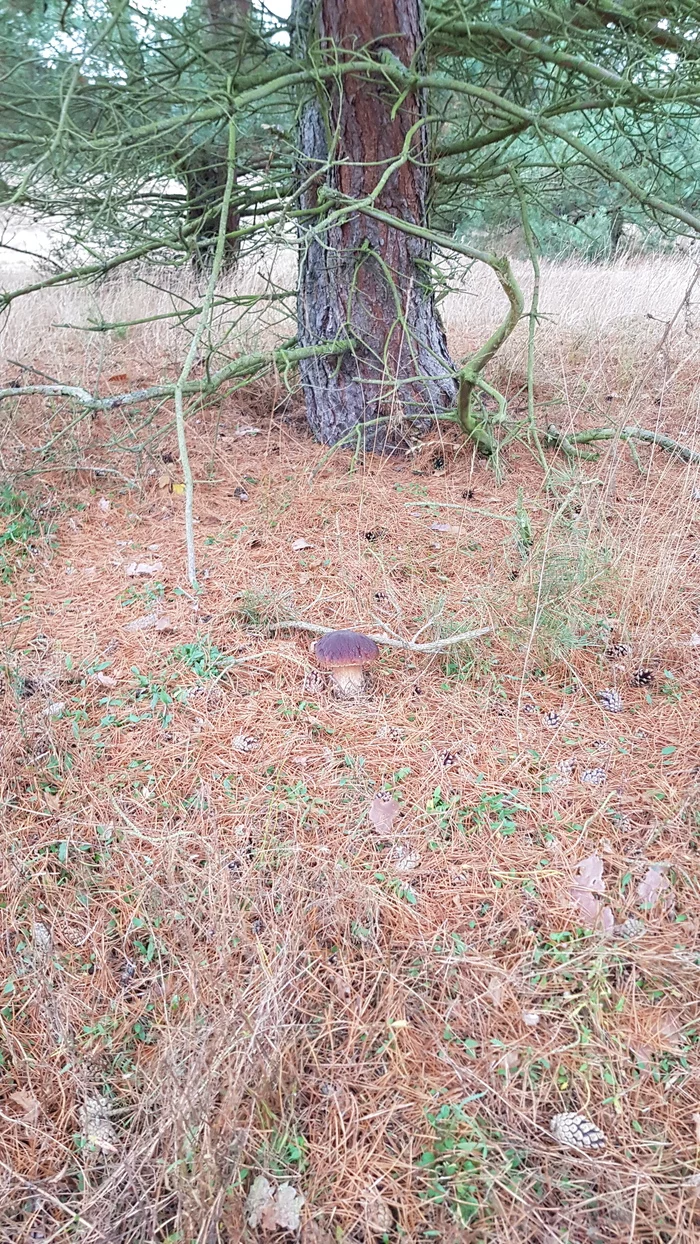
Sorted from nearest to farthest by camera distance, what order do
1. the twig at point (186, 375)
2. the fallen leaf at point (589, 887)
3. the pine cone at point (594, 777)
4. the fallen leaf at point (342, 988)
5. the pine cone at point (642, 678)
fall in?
the fallen leaf at point (342, 988)
the fallen leaf at point (589, 887)
the pine cone at point (594, 777)
the pine cone at point (642, 678)
the twig at point (186, 375)

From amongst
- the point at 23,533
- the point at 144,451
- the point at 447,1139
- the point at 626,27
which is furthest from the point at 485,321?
the point at 447,1139

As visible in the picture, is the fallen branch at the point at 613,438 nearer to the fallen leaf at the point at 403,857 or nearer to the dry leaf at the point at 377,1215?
the fallen leaf at the point at 403,857

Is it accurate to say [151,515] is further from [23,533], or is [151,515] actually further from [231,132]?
[231,132]

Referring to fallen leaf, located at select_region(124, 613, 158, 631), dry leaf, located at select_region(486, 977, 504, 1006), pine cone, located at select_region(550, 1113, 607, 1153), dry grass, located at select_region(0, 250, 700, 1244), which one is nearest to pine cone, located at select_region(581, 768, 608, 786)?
dry grass, located at select_region(0, 250, 700, 1244)

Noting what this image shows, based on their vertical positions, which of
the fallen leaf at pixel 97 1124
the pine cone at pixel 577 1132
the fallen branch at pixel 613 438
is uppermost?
the fallen branch at pixel 613 438

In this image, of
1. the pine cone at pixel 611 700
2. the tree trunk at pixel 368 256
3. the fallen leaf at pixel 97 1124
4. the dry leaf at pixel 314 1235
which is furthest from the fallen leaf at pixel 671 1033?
the tree trunk at pixel 368 256

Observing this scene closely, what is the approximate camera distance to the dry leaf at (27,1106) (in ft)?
4.91

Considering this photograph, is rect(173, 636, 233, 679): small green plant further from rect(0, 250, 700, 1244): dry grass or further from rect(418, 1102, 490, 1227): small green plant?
rect(418, 1102, 490, 1227): small green plant

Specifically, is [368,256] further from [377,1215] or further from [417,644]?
[377,1215]

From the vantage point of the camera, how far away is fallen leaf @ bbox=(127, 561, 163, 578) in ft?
10.5

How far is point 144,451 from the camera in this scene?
4133 millimetres

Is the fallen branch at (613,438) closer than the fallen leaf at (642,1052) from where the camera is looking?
No

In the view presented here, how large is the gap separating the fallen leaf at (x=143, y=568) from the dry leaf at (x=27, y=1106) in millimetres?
2077

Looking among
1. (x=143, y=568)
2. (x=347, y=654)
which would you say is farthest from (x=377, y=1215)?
(x=143, y=568)
